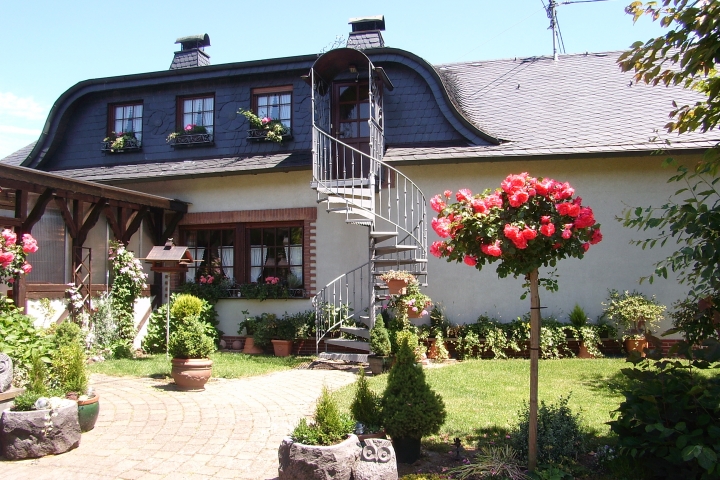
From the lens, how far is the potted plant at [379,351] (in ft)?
26.8

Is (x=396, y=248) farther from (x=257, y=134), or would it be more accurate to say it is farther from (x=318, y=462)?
(x=318, y=462)

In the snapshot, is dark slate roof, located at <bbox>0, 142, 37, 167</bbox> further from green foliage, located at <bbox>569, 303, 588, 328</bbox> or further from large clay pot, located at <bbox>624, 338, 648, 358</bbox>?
large clay pot, located at <bbox>624, 338, 648, 358</bbox>

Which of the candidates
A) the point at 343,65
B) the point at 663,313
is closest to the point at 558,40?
the point at 343,65

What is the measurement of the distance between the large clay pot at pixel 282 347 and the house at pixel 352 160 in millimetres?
747

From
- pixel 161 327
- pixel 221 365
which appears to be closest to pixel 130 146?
pixel 161 327

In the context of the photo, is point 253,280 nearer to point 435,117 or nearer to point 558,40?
point 435,117

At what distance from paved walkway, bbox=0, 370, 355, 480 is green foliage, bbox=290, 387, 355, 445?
22.4 inches

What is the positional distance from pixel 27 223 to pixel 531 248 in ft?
24.4

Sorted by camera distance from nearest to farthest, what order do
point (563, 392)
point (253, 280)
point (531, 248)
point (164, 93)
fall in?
point (531, 248)
point (563, 392)
point (253, 280)
point (164, 93)

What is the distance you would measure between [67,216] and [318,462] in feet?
23.5

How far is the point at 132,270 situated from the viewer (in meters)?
10.2

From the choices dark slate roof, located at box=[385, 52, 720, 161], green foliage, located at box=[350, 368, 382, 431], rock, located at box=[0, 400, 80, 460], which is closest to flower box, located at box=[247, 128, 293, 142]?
dark slate roof, located at box=[385, 52, 720, 161]

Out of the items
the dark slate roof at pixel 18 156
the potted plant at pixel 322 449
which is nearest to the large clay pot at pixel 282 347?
the potted plant at pixel 322 449

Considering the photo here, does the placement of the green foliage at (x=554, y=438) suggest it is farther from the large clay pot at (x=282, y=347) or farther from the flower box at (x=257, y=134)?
the flower box at (x=257, y=134)
